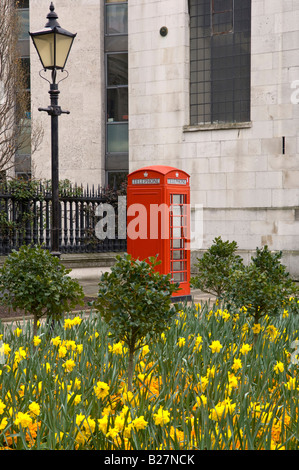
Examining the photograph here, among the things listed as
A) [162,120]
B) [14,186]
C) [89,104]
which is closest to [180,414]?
[14,186]

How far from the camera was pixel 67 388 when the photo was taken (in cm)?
440

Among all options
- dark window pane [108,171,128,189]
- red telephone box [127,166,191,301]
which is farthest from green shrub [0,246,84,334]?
dark window pane [108,171,128,189]

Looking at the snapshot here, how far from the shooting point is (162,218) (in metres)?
12.1

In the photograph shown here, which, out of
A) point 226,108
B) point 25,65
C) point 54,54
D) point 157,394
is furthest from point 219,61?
point 157,394

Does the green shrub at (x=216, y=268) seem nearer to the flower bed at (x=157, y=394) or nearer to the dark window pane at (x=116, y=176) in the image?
the flower bed at (x=157, y=394)

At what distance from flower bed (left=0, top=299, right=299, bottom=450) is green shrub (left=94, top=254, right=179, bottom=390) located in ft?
0.59

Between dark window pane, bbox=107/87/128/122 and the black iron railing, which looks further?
dark window pane, bbox=107/87/128/122

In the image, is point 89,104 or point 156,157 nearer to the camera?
point 156,157

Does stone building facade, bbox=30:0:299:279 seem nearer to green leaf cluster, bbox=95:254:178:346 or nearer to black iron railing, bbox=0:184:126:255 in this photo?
black iron railing, bbox=0:184:126:255

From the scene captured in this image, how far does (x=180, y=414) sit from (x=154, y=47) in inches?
635

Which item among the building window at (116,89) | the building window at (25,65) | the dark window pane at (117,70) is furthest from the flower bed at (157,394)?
the building window at (25,65)

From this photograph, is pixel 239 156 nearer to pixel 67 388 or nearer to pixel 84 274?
pixel 84 274

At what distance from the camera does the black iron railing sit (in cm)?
1534
